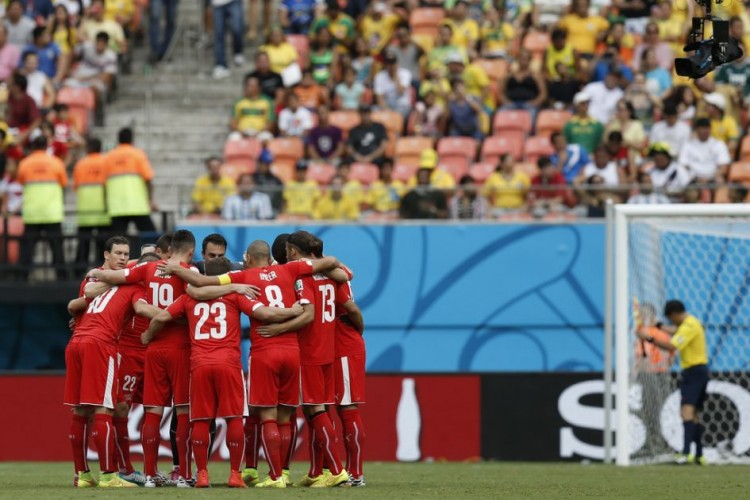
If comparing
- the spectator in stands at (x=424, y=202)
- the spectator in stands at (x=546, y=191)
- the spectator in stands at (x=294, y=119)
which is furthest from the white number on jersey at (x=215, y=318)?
the spectator in stands at (x=294, y=119)

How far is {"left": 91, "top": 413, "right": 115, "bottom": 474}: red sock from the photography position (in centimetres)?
1326

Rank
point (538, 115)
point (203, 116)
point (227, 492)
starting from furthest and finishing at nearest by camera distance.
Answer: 1. point (203, 116)
2. point (538, 115)
3. point (227, 492)

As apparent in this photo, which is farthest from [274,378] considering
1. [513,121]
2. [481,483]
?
[513,121]

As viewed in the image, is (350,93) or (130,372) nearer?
(130,372)

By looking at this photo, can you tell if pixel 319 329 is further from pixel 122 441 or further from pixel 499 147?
pixel 499 147

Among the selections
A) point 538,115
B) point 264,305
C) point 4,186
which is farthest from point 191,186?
point 264,305

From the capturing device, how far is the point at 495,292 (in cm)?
2161

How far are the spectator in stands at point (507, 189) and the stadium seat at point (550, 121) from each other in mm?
1626

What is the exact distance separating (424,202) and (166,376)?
8.25 meters

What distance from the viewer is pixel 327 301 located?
13477mm

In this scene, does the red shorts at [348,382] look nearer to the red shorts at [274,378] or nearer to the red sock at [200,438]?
the red shorts at [274,378]

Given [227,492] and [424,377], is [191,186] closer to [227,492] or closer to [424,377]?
[424,377]

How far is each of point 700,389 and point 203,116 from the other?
9.89 metres

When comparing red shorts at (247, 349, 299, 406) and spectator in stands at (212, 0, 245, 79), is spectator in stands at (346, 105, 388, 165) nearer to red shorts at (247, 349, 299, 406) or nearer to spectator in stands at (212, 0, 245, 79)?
spectator in stands at (212, 0, 245, 79)
